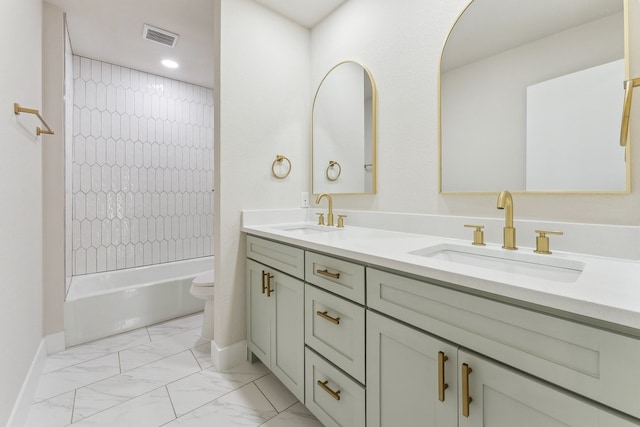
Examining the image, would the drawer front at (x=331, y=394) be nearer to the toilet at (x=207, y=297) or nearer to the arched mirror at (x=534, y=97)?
the arched mirror at (x=534, y=97)

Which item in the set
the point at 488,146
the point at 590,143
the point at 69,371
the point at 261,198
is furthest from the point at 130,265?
the point at 590,143

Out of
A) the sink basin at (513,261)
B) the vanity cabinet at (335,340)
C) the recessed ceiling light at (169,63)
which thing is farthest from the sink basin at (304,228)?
the recessed ceiling light at (169,63)

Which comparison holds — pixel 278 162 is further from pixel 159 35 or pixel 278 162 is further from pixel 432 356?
pixel 432 356

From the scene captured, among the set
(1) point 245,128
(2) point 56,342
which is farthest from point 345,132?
(2) point 56,342

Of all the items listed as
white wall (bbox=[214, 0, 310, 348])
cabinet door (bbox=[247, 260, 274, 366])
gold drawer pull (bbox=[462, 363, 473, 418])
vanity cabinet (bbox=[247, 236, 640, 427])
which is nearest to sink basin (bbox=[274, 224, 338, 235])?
white wall (bbox=[214, 0, 310, 348])

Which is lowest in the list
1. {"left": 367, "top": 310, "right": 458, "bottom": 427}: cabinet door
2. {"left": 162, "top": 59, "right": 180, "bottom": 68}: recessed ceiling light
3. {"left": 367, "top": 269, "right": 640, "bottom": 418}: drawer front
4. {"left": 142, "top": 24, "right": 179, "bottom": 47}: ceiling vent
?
{"left": 367, "top": 310, "right": 458, "bottom": 427}: cabinet door

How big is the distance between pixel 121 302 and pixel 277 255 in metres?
1.67

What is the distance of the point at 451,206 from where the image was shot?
1.40 metres

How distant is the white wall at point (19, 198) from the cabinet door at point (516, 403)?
1674 mm

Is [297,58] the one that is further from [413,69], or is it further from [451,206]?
[451,206]

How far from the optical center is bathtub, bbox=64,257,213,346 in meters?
2.15

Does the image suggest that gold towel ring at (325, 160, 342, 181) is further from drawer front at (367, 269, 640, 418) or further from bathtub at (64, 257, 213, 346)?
bathtub at (64, 257, 213, 346)

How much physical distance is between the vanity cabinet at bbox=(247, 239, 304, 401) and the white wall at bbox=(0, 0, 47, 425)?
1.06 metres

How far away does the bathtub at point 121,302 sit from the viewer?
2152 millimetres
